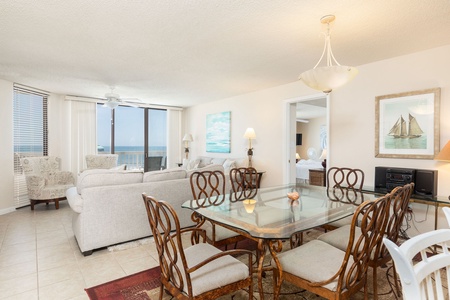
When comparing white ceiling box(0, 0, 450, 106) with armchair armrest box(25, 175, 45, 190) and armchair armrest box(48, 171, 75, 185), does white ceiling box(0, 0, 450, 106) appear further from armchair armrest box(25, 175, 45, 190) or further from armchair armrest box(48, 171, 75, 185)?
armchair armrest box(48, 171, 75, 185)

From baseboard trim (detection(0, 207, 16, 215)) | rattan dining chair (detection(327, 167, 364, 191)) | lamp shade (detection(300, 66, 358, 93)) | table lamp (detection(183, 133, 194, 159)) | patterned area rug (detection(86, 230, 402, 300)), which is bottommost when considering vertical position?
patterned area rug (detection(86, 230, 402, 300))

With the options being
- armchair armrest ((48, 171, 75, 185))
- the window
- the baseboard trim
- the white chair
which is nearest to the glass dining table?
the white chair

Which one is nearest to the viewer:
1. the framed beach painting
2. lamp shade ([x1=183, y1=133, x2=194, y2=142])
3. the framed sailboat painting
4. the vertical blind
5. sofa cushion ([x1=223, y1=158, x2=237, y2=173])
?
the framed sailboat painting

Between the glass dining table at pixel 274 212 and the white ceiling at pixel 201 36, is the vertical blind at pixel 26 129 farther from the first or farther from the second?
the glass dining table at pixel 274 212

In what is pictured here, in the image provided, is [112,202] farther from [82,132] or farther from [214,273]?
[82,132]

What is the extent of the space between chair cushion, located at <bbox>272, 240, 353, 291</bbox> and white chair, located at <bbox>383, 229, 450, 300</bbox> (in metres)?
0.70

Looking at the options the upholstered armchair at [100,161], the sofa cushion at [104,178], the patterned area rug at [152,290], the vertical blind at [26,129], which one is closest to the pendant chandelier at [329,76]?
the patterned area rug at [152,290]

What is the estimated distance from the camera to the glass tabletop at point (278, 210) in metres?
1.73

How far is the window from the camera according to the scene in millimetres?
6734

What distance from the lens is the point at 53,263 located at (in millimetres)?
2561

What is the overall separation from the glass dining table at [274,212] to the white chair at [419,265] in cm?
79

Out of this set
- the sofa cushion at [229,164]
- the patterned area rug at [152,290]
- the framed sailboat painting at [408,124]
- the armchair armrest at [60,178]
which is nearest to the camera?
the patterned area rug at [152,290]

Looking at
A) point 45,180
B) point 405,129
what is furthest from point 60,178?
point 405,129

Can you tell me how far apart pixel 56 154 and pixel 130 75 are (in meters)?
3.16
